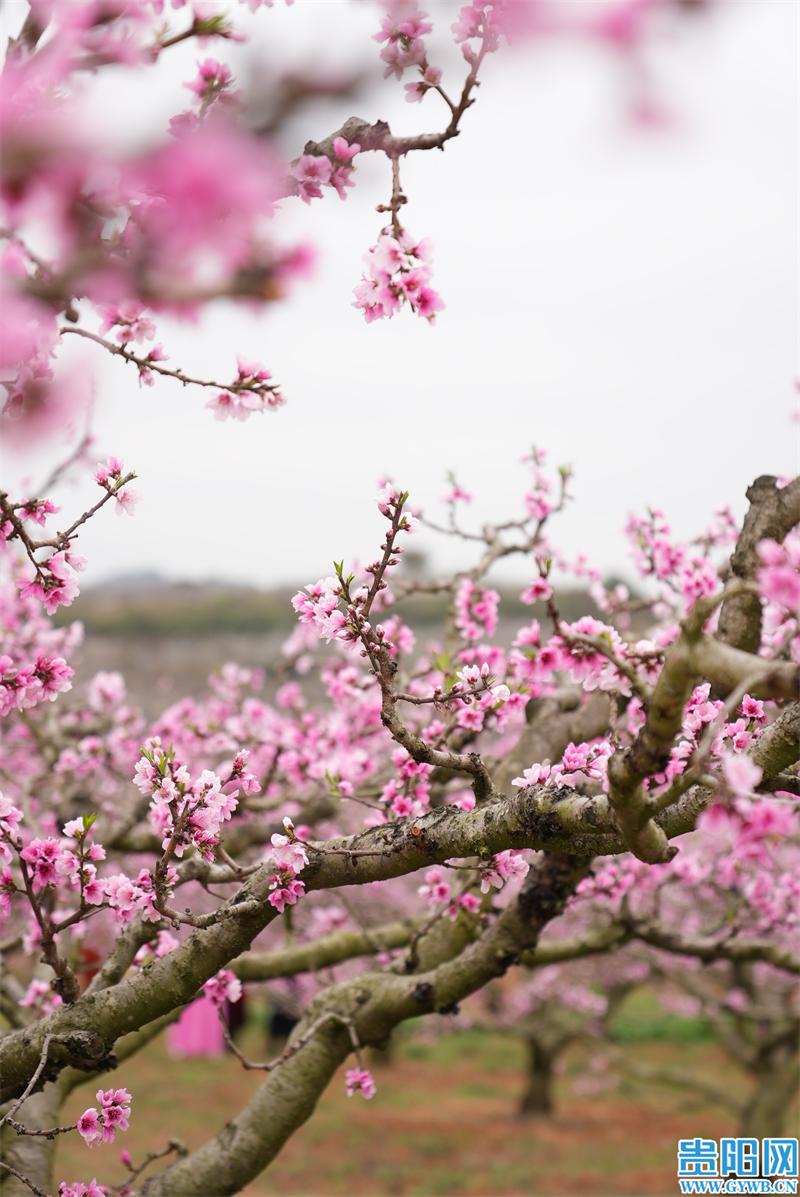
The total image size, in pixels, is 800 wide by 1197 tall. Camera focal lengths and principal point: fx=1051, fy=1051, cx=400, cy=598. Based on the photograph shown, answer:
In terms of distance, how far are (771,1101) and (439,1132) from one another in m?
5.24

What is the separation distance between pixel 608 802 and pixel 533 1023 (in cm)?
1137

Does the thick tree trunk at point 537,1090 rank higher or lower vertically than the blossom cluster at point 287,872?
higher

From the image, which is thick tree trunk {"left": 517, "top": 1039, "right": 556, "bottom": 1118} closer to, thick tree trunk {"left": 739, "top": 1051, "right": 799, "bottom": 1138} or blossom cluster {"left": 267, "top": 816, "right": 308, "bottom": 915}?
thick tree trunk {"left": 739, "top": 1051, "right": 799, "bottom": 1138}

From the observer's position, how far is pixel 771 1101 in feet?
32.6

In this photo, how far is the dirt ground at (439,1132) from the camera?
37.1 feet

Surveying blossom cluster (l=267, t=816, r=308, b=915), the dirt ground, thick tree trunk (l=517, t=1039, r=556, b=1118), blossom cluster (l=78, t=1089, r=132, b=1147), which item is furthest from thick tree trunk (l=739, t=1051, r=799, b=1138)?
blossom cluster (l=267, t=816, r=308, b=915)

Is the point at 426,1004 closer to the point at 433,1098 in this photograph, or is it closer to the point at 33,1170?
the point at 33,1170

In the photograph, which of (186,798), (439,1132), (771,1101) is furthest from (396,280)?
(439,1132)

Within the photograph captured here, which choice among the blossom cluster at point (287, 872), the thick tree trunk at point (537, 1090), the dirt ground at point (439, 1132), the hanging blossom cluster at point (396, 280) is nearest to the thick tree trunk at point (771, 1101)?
the dirt ground at point (439, 1132)

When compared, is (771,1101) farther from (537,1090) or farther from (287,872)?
(287,872)

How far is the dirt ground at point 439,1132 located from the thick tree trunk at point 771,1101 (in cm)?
118

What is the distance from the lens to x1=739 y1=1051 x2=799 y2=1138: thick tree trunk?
389 inches

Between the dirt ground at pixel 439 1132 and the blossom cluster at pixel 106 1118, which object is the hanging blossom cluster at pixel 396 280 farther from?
the dirt ground at pixel 439 1132

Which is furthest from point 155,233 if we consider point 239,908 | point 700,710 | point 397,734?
point 700,710
